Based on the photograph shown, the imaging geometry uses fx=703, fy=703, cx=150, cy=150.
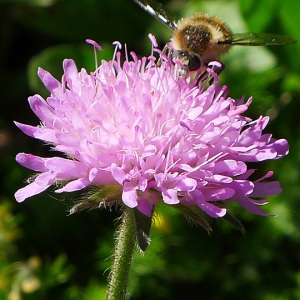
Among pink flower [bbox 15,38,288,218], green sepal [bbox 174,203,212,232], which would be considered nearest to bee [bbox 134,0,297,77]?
pink flower [bbox 15,38,288,218]

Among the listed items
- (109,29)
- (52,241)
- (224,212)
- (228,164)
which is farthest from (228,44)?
(109,29)

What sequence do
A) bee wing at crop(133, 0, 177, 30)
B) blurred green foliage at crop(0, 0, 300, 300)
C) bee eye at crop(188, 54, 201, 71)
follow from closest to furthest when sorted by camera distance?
bee eye at crop(188, 54, 201, 71) → bee wing at crop(133, 0, 177, 30) → blurred green foliage at crop(0, 0, 300, 300)

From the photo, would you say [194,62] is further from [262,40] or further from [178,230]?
[178,230]

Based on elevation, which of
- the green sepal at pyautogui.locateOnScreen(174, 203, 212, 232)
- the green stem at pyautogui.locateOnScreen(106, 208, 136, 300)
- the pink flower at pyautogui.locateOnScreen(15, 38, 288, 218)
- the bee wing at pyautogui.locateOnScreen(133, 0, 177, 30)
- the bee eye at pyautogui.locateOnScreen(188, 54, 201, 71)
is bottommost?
the green stem at pyautogui.locateOnScreen(106, 208, 136, 300)

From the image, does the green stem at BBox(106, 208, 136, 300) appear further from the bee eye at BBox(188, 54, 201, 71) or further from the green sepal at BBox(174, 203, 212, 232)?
the bee eye at BBox(188, 54, 201, 71)

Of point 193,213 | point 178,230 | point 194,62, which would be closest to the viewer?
point 193,213

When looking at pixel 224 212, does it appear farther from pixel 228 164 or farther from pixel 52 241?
pixel 52 241

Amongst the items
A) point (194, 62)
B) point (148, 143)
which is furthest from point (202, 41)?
point (148, 143)

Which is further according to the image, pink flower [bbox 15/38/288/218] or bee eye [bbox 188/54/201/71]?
bee eye [bbox 188/54/201/71]
